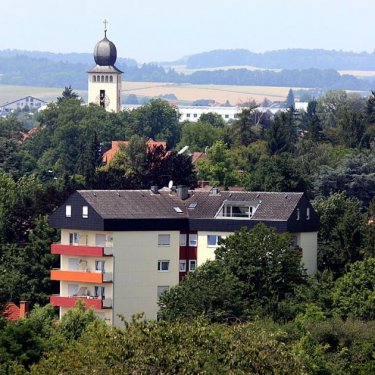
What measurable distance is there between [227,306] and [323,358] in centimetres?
869

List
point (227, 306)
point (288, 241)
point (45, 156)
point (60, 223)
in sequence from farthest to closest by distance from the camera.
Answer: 1. point (45, 156)
2. point (60, 223)
3. point (288, 241)
4. point (227, 306)

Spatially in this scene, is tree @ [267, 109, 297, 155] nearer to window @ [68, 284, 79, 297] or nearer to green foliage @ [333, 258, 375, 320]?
window @ [68, 284, 79, 297]

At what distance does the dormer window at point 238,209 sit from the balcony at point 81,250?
4.92 m

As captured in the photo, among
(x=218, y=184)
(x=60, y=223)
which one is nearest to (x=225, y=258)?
(x=60, y=223)

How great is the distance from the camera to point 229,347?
48094 mm

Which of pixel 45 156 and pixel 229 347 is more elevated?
pixel 229 347

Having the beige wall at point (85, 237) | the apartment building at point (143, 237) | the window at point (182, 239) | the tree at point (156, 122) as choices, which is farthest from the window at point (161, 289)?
the tree at point (156, 122)

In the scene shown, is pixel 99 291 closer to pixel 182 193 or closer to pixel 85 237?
pixel 85 237

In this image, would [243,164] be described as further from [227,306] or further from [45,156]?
[227,306]

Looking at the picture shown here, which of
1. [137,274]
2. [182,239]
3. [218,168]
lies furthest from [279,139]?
[137,274]

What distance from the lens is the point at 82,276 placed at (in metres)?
76.2

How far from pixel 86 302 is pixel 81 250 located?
8.58 ft

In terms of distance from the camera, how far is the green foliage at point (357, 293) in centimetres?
6694

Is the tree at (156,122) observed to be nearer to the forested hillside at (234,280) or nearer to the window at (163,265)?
the forested hillside at (234,280)
